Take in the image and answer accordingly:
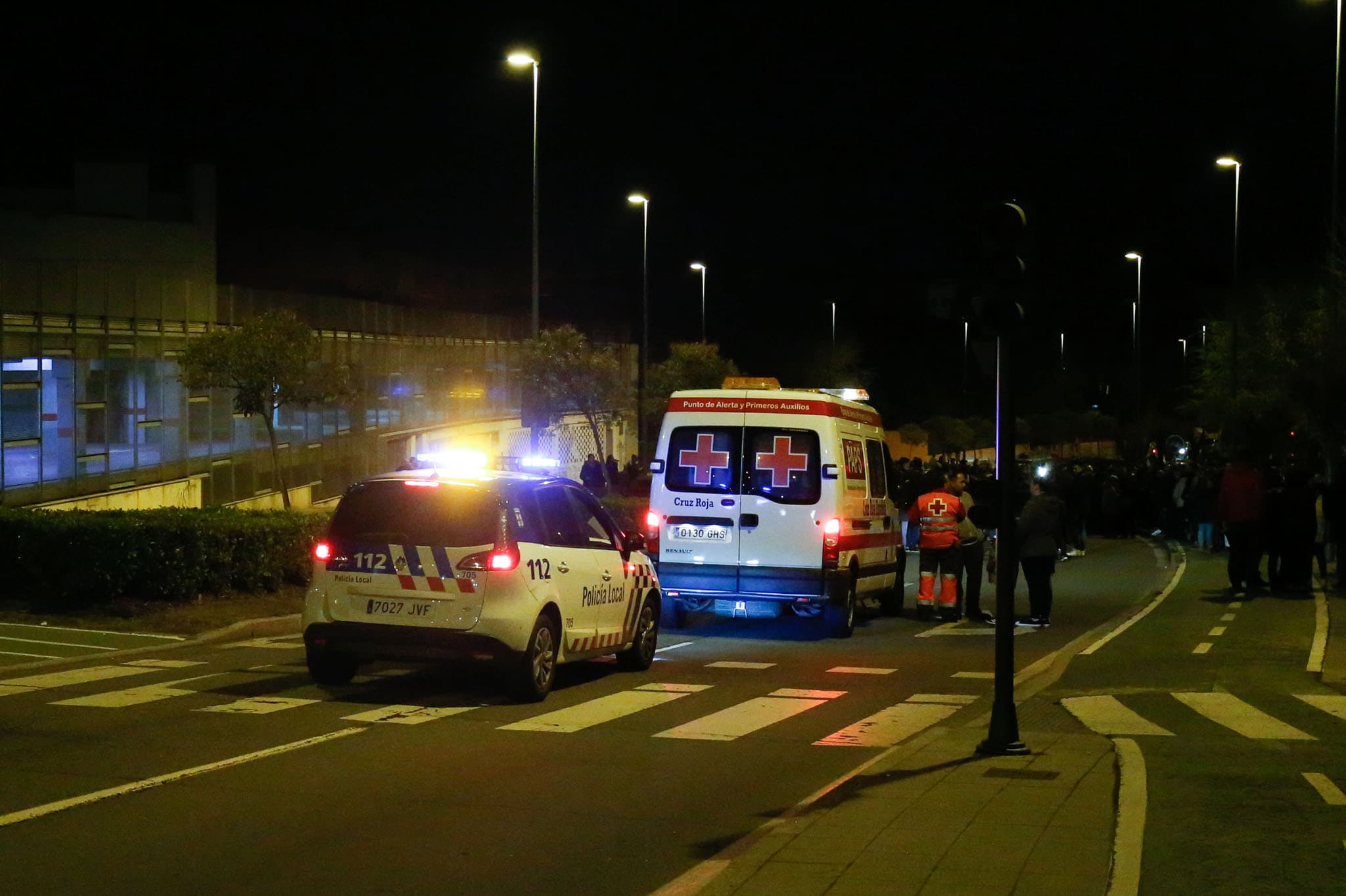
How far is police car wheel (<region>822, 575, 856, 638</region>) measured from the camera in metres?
17.4

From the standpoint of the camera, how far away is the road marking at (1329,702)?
11.5 meters

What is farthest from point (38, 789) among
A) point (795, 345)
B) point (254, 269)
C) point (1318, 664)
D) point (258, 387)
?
point (795, 345)

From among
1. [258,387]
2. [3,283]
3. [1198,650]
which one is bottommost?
[1198,650]

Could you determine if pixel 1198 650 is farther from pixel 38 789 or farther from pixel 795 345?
pixel 795 345

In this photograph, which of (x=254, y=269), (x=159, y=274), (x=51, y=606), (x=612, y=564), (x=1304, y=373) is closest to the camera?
(x=612, y=564)

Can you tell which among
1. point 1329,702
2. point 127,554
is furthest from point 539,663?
point 127,554

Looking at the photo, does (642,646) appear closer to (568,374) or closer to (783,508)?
(783,508)

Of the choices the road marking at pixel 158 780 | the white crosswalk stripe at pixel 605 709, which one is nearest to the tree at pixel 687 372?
the white crosswalk stripe at pixel 605 709

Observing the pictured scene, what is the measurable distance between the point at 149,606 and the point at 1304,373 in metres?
24.1

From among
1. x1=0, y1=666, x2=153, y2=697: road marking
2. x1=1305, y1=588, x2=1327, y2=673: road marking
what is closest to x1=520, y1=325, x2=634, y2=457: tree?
x1=1305, y1=588, x2=1327, y2=673: road marking

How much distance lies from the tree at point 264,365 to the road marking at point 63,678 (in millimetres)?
10112

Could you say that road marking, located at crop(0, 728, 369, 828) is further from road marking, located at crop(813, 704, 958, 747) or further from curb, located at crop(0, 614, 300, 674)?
curb, located at crop(0, 614, 300, 674)

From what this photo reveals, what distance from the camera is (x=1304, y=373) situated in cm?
3253

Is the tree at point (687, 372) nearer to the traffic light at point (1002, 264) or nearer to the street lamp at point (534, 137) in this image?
the street lamp at point (534, 137)
